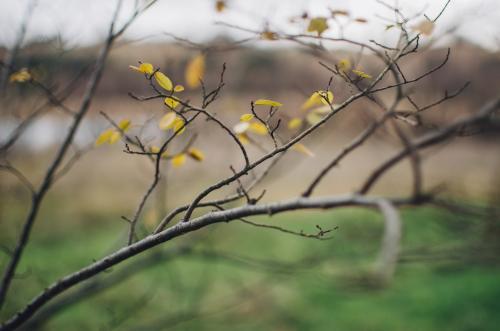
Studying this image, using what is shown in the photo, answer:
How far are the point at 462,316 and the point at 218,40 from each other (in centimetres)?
546

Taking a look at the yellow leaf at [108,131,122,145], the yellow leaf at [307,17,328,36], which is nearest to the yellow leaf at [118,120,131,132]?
the yellow leaf at [108,131,122,145]

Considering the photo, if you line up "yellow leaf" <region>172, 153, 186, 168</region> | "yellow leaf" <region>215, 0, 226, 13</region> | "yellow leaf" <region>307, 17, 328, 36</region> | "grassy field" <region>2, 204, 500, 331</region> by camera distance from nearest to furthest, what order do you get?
"yellow leaf" <region>307, 17, 328, 36</region>
"yellow leaf" <region>172, 153, 186, 168</region>
"yellow leaf" <region>215, 0, 226, 13</region>
"grassy field" <region>2, 204, 500, 331</region>

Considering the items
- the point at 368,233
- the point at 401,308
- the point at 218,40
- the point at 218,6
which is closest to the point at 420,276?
the point at 401,308

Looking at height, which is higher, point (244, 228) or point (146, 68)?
point (244, 228)

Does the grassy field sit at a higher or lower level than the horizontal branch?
higher

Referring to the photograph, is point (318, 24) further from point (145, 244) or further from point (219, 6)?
point (145, 244)

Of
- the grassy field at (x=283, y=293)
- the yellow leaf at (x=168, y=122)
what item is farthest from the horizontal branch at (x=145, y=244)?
the grassy field at (x=283, y=293)

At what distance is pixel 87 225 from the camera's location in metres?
9.17

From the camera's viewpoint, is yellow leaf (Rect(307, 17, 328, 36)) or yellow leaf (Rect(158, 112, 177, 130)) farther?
yellow leaf (Rect(307, 17, 328, 36))

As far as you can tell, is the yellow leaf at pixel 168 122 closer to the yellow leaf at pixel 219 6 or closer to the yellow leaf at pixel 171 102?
the yellow leaf at pixel 171 102

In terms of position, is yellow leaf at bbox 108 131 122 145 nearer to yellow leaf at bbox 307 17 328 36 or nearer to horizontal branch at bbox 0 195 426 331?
horizontal branch at bbox 0 195 426 331

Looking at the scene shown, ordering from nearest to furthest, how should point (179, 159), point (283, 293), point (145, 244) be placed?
point (145, 244) → point (179, 159) → point (283, 293)

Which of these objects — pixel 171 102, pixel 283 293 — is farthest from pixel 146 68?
pixel 283 293

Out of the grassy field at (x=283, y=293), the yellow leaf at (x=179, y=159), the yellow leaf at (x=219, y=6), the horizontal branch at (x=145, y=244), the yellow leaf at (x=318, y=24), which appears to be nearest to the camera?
the horizontal branch at (x=145, y=244)
